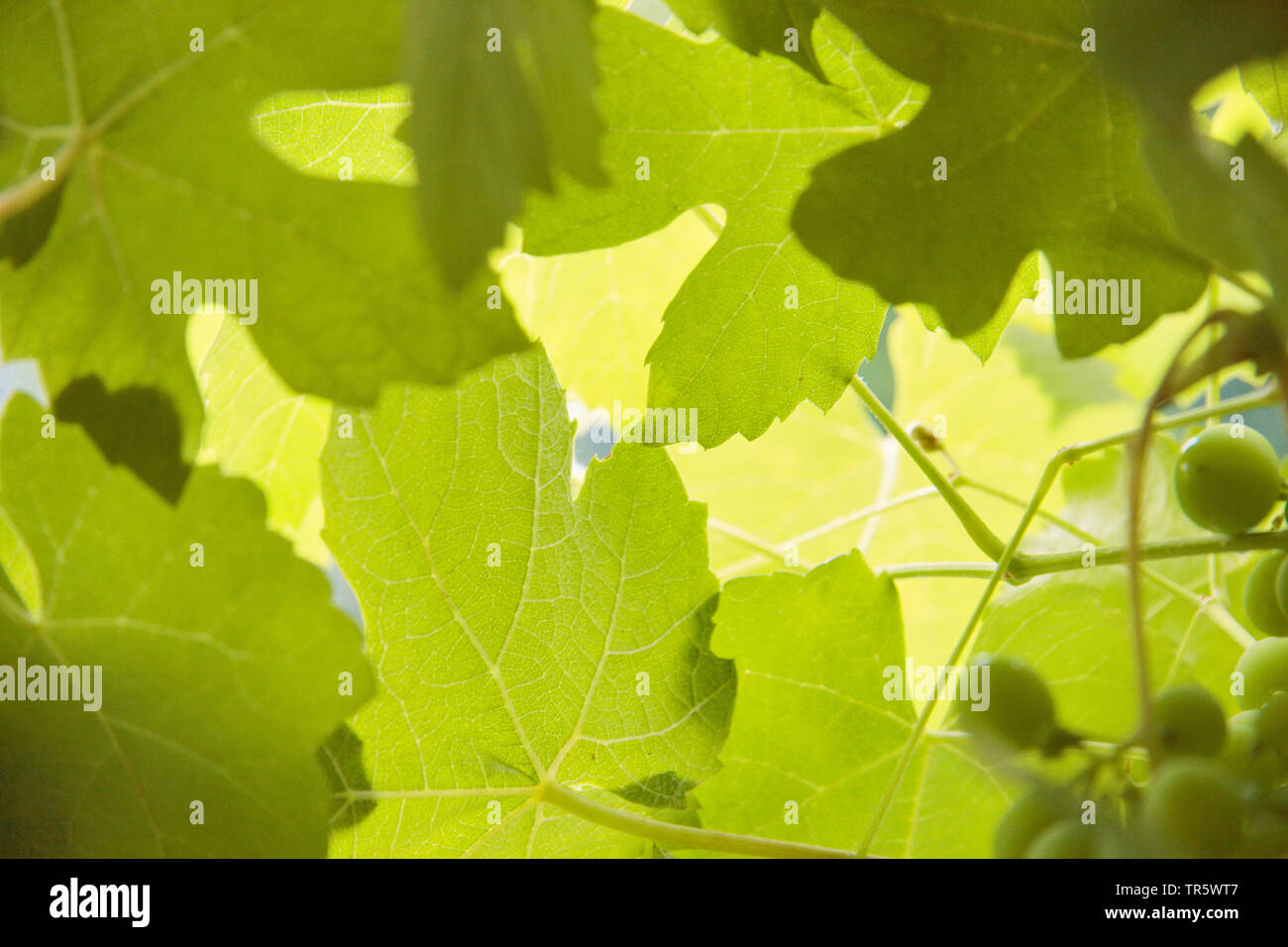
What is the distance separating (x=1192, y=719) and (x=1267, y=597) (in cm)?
14

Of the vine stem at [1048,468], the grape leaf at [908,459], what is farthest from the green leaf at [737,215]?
the grape leaf at [908,459]

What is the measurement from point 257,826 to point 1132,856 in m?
0.33

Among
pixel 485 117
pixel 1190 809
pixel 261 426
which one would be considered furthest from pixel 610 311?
pixel 1190 809

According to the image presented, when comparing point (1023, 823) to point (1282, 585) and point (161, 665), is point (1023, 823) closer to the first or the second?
point (1282, 585)

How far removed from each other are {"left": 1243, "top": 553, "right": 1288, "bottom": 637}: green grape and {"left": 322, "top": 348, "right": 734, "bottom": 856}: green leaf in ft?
0.86

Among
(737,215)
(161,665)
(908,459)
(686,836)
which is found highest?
(737,215)

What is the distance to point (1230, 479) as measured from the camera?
45cm

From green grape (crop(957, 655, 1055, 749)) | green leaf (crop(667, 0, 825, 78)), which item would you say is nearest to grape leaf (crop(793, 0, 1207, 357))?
green leaf (crop(667, 0, 825, 78))

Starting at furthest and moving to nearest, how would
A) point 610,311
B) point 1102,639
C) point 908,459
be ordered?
point 908,459
point 610,311
point 1102,639

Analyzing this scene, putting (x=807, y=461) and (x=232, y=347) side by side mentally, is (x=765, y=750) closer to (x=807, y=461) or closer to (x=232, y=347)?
(x=232, y=347)

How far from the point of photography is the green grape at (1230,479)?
0.45 meters

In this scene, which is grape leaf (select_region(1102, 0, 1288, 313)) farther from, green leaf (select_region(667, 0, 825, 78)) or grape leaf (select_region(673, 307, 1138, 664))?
grape leaf (select_region(673, 307, 1138, 664))

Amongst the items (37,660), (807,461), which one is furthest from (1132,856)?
(807,461)

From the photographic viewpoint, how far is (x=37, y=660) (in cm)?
42
